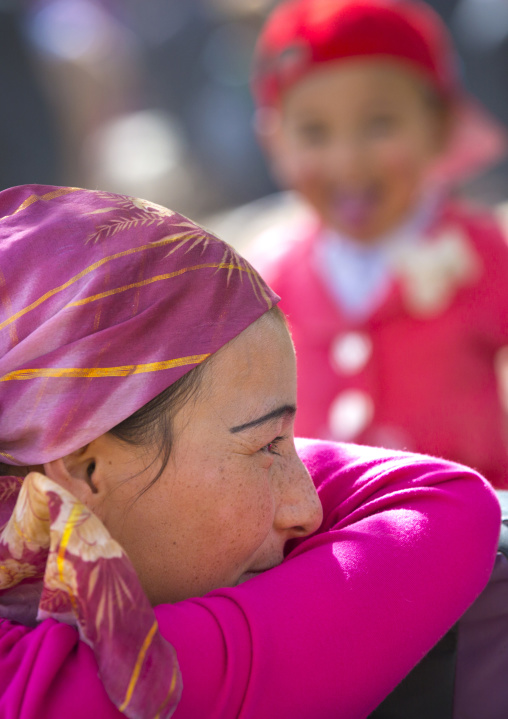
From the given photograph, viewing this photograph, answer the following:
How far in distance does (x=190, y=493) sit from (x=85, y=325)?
0.85 feet

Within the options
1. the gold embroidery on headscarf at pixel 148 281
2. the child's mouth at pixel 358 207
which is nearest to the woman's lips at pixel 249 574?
the gold embroidery on headscarf at pixel 148 281

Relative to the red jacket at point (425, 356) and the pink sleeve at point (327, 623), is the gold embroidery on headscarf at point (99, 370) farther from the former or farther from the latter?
the red jacket at point (425, 356)

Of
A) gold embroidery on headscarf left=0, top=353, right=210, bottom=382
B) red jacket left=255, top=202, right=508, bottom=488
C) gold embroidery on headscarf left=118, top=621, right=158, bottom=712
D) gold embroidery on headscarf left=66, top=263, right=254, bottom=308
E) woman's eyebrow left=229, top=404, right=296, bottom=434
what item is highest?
gold embroidery on headscarf left=66, top=263, right=254, bottom=308

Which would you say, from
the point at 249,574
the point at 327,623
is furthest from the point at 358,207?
the point at 327,623

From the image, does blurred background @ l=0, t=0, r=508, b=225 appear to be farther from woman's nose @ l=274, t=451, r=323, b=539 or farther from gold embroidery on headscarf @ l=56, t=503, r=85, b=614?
gold embroidery on headscarf @ l=56, t=503, r=85, b=614

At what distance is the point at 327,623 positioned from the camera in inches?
38.8

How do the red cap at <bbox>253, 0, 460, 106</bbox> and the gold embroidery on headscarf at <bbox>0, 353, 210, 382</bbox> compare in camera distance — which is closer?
the gold embroidery on headscarf at <bbox>0, 353, 210, 382</bbox>

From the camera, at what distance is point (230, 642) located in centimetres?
92

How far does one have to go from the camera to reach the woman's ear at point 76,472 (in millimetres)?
1084

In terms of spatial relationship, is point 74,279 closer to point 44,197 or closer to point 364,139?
point 44,197

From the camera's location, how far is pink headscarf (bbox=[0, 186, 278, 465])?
3.36ft

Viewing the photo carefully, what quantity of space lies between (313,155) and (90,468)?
2.01m

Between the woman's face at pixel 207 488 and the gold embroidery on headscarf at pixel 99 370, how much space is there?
0.16 feet

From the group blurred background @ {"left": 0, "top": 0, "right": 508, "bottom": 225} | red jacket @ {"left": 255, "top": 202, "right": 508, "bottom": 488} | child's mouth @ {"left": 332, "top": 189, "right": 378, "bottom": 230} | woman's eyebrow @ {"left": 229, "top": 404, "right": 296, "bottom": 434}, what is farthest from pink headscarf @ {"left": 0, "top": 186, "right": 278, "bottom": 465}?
blurred background @ {"left": 0, "top": 0, "right": 508, "bottom": 225}
